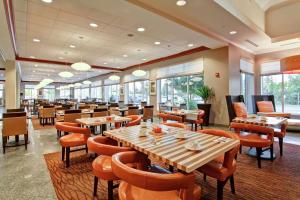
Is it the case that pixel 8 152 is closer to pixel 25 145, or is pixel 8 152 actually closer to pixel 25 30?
pixel 25 145

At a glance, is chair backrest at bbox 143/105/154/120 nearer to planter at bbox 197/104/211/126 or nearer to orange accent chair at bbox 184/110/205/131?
orange accent chair at bbox 184/110/205/131

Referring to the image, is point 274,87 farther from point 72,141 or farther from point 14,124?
point 14,124

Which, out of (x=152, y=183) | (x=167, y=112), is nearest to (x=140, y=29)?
(x=167, y=112)

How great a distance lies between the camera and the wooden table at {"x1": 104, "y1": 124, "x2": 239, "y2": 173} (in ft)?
4.57

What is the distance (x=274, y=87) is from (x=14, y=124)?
380 inches

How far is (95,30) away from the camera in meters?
5.33

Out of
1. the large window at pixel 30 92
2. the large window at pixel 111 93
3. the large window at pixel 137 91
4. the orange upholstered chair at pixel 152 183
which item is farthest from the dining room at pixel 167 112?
the large window at pixel 30 92

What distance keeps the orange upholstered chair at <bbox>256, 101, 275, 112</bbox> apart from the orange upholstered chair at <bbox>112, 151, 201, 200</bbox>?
586cm

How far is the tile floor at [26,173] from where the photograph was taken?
229cm

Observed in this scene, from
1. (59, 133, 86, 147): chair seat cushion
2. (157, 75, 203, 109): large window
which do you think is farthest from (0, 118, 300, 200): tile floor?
(157, 75, 203, 109): large window

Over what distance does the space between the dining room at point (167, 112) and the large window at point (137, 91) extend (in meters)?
0.29

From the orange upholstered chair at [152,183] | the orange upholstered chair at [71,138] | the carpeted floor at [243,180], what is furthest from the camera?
the orange upholstered chair at [71,138]

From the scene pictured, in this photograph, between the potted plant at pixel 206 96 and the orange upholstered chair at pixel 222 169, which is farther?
the potted plant at pixel 206 96

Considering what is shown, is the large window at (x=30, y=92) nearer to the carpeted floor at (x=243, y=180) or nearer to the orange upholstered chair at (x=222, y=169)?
the carpeted floor at (x=243, y=180)
